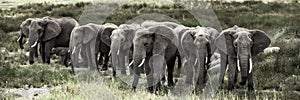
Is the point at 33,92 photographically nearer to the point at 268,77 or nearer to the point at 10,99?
the point at 10,99

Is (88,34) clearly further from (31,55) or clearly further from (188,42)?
(188,42)

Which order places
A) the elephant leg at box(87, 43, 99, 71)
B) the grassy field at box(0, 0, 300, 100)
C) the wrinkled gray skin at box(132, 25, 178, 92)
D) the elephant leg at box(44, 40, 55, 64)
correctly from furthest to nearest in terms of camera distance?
the elephant leg at box(44, 40, 55, 64), the elephant leg at box(87, 43, 99, 71), the wrinkled gray skin at box(132, 25, 178, 92), the grassy field at box(0, 0, 300, 100)

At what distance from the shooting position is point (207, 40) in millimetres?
11453

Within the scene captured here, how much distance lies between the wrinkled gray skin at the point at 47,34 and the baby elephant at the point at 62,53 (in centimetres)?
18

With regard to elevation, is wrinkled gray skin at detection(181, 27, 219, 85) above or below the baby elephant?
above

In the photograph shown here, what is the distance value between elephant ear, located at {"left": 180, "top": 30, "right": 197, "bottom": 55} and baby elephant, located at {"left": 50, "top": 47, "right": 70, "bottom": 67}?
4.73 m

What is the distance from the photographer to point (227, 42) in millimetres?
11586

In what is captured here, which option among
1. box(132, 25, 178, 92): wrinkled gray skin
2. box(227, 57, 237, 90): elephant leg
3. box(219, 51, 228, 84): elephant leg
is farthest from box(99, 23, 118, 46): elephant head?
box(227, 57, 237, 90): elephant leg

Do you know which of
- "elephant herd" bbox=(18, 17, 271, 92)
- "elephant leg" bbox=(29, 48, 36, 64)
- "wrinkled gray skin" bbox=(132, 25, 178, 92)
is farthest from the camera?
"elephant leg" bbox=(29, 48, 36, 64)

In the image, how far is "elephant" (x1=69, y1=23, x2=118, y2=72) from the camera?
15.0 meters

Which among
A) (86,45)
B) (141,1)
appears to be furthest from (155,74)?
(141,1)

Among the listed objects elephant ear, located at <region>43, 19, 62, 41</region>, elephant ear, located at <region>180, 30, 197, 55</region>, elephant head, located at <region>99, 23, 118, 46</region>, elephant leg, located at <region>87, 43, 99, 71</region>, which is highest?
elephant ear, located at <region>180, 30, 197, 55</region>

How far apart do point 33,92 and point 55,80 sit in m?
1.07

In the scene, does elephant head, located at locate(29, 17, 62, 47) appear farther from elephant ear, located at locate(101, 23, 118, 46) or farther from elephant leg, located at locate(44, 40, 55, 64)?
elephant ear, located at locate(101, 23, 118, 46)
